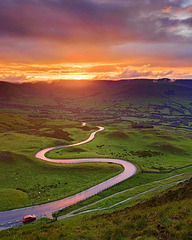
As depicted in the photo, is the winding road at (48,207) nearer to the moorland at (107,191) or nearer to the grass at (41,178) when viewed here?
the grass at (41,178)

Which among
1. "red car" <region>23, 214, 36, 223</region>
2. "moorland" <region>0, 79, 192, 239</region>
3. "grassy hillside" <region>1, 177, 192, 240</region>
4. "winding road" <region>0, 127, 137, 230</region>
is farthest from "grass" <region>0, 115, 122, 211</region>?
"grassy hillside" <region>1, 177, 192, 240</region>

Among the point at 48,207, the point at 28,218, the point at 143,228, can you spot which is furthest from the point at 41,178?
Result: the point at 143,228

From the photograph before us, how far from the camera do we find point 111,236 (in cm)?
1880

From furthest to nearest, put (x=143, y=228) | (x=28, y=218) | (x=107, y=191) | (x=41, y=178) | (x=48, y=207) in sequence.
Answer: (x=41, y=178) → (x=107, y=191) → (x=48, y=207) → (x=28, y=218) → (x=143, y=228)

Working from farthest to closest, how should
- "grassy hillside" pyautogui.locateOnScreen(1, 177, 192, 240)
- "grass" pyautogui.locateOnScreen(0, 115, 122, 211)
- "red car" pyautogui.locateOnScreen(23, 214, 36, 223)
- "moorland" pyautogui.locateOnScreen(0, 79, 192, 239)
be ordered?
"grass" pyautogui.locateOnScreen(0, 115, 122, 211) < "red car" pyautogui.locateOnScreen(23, 214, 36, 223) < "moorland" pyautogui.locateOnScreen(0, 79, 192, 239) < "grassy hillside" pyautogui.locateOnScreen(1, 177, 192, 240)

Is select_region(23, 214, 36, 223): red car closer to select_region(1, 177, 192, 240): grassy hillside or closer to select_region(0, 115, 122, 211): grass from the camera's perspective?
select_region(0, 115, 122, 211): grass

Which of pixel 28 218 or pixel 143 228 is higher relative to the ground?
pixel 143 228

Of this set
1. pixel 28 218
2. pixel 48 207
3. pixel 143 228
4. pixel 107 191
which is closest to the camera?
pixel 143 228

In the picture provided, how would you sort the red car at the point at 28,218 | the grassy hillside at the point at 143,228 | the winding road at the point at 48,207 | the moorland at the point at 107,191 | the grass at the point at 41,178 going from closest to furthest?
the grassy hillside at the point at 143,228
the moorland at the point at 107,191
the red car at the point at 28,218
the winding road at the point at 48,207
the grass at the point at 41,178

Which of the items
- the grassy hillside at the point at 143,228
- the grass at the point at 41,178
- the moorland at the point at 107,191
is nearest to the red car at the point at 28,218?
the moorland at the point at 107,191

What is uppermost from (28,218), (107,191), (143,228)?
(143,228)

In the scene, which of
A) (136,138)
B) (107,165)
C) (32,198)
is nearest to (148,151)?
(136,138)

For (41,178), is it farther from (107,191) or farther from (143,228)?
(143,228)

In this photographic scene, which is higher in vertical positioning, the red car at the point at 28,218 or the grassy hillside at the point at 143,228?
the grassy hillside at the point at 143,228
